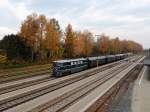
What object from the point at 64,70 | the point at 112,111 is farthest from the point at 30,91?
the point at 64,70

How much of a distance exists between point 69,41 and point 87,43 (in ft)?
61.0

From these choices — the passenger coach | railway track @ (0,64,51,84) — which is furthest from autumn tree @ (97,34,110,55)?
railway track @ (0,64,51,84)

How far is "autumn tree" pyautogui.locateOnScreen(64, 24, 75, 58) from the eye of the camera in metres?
81.8

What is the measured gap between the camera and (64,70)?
44.8 m

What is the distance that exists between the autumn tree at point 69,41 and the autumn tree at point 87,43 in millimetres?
14371

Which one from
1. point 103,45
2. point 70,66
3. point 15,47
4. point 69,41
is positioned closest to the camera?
point 70,66

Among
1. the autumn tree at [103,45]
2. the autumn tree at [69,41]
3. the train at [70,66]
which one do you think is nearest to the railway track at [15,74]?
the train at [70,66]

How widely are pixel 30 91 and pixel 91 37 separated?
76.7m

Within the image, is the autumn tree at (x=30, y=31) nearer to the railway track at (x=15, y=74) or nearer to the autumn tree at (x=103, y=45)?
the railway track at (x=15, y=74)

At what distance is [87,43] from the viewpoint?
99.3 meters

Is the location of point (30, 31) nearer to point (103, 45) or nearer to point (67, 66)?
point (67, 66)

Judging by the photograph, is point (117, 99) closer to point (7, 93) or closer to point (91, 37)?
point (7, 93)

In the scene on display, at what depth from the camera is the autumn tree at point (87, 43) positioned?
97.2 m

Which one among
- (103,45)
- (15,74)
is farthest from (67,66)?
(103,45)
